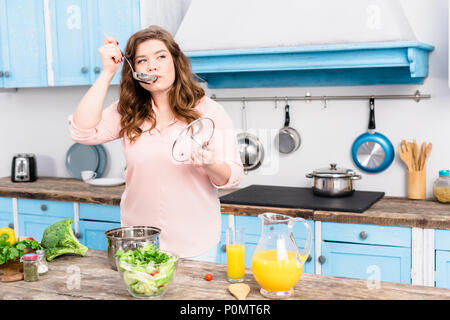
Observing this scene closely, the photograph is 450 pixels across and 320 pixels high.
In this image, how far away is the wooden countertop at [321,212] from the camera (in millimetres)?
2381

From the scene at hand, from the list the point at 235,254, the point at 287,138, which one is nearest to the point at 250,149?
the point at 287,138

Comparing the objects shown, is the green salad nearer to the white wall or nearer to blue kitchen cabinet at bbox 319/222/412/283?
blue kitchen cabinet at bbox 319/222/412/283

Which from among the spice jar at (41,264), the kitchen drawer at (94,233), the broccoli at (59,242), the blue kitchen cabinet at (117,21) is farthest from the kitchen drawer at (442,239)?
the blue kitchen cabinet at (117,21)

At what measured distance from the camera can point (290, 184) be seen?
10.5 ft

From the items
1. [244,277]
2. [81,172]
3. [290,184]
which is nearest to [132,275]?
[244,277]

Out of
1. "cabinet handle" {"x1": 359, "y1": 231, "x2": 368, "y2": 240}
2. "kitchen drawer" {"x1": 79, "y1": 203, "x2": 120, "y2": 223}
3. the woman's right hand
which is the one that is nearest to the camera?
the woman's right hand

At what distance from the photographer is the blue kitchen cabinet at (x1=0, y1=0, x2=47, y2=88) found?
11.2ft

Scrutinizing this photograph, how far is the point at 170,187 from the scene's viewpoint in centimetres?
197

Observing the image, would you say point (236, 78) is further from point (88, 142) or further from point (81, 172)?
point (88, 142)

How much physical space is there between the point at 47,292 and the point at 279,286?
626mm

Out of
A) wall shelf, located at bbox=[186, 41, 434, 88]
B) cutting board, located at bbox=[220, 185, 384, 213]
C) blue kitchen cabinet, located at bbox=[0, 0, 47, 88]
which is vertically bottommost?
cutting board, located at bbox=[220, 185, 384, 213]

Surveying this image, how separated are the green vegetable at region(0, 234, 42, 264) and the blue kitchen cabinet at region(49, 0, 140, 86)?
71.0 inches

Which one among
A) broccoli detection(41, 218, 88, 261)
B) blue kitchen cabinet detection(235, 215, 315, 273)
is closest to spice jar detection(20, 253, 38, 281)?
broccoli detection(41, 218, 88, 261)

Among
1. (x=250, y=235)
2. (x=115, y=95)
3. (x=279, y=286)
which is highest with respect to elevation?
(x=115, y=95)
